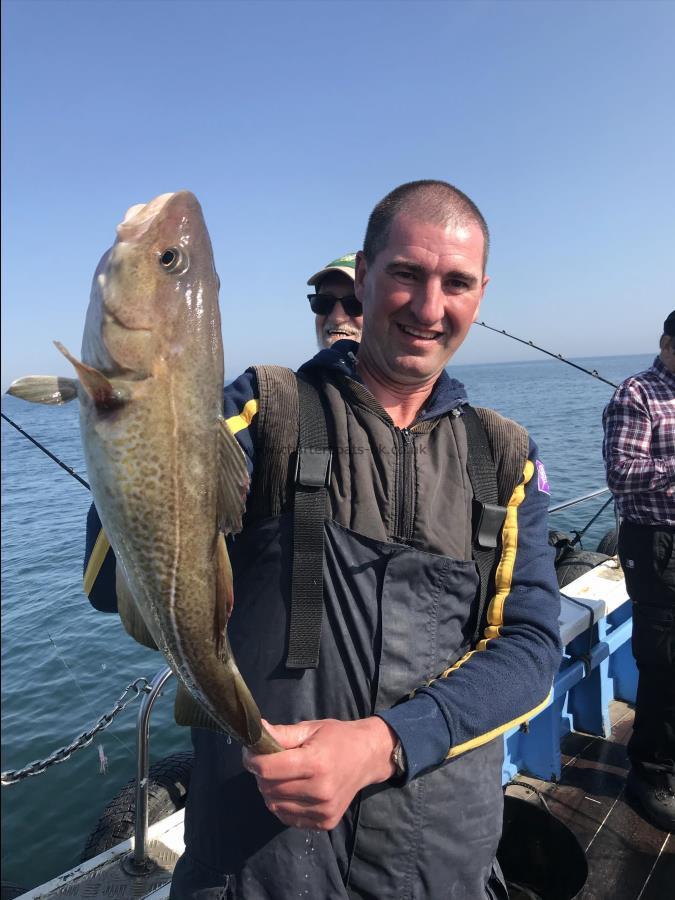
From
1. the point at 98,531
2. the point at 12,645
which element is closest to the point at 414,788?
the point at 98,531

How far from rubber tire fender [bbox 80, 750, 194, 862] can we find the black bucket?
2398 mm

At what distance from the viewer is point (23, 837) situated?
22.2 ft

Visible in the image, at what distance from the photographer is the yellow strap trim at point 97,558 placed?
1.99 m

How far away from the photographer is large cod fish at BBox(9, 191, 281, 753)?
1.75m

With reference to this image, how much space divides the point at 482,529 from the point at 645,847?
3149mm

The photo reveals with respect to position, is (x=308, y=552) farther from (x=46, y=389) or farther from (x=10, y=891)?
(x=10, y=891)

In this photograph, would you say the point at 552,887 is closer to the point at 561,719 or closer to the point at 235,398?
the point at 561,719

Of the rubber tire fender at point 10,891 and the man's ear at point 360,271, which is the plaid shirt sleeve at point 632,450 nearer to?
the man's ear at point 360,271

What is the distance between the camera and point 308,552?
204 cm

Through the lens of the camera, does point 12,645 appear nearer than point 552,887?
No

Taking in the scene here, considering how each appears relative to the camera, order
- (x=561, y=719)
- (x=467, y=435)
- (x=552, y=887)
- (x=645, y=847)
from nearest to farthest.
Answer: (x=467, y=435) → (x=552, y=887) → (x=645, y=847) → (x=561, y=719)

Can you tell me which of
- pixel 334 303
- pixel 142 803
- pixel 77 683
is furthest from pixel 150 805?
pixel 77 683

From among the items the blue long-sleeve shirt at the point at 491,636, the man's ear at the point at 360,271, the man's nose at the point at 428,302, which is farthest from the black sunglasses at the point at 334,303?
the man's nose at the point at 428,302

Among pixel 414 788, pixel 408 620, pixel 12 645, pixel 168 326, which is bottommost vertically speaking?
pixel 12 645
